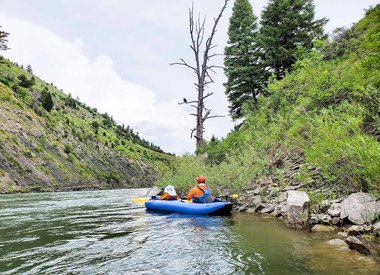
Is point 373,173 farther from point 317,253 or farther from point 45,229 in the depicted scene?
point 45,229

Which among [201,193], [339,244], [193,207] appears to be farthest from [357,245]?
[201,193]

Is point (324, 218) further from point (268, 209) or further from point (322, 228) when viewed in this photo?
point (268, 209)

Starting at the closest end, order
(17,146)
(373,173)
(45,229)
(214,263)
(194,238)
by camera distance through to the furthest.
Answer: (214,263), (373,173), (194,238), (45,229), (17,146)

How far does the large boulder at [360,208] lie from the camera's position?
21.0 ft

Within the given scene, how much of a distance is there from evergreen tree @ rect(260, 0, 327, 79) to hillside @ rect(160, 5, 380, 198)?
604cm

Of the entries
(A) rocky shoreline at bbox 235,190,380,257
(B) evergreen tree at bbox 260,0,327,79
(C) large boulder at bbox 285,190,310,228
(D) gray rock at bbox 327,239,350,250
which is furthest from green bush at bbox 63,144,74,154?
(D) gray rock at bbox 327,239,350,250

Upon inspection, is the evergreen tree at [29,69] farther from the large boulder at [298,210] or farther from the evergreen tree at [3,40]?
the large boulder at [298,210]

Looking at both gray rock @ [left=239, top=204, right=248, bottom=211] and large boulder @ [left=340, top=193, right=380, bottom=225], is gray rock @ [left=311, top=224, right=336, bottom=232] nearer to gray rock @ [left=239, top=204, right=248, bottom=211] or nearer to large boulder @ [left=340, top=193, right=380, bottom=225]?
large boulder @ [left=340, top=193, right=380, bottom=225]

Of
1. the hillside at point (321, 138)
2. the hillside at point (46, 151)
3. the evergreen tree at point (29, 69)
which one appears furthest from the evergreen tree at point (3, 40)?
the evergreen tree at point (29, 69)

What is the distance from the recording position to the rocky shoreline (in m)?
5.66

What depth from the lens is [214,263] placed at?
18.2 feet

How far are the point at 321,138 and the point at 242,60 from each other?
2020 cm

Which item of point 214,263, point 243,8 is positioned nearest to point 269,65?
point 243,8

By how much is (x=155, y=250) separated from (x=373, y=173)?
180 inches
